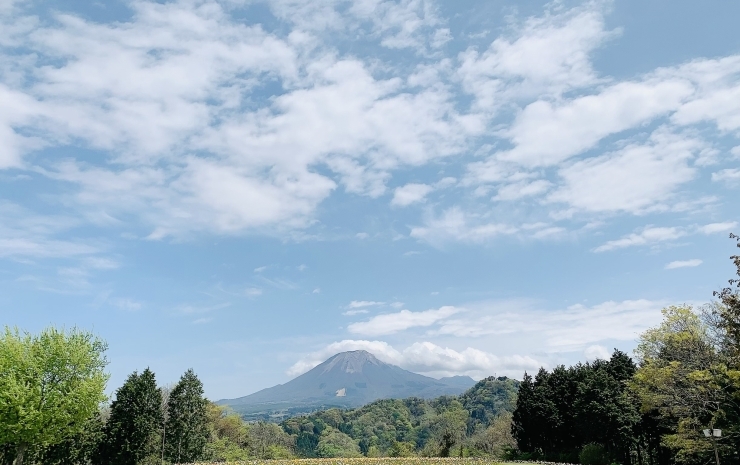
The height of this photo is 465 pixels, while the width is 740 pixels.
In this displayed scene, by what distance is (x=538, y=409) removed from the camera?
147 feet

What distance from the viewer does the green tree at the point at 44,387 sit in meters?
25.2

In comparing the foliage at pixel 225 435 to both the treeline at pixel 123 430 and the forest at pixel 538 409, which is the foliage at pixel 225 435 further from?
the treeline at pixel 123 430

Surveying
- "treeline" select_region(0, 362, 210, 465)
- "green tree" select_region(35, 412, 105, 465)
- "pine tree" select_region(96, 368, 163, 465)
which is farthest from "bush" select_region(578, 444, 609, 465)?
"green tree" select_region(35, 412, 105, 465)

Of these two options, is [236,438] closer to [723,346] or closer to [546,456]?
[546,456]

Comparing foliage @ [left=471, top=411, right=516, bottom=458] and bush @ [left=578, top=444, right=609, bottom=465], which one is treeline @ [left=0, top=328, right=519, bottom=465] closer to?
foliage @ [left=471, top=411, right=516, bottom=458]

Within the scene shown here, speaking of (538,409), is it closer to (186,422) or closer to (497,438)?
(497,438)

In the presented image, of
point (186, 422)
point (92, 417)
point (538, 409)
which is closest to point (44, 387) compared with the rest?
point (92, 417)

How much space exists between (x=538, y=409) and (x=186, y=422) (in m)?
30.2

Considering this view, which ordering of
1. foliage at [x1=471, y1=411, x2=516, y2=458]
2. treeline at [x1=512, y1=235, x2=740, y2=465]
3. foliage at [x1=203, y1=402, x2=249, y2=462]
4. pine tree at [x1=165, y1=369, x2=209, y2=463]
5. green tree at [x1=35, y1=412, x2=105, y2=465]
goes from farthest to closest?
foliage at [x1=471, y1=411, x2=516, y2=458], foliage at [x1=203, y1=402, x2=249, y2=462], pine tree at [x1=165, y1=369, x2=209, y2=463], green tree at [x1=35, y1=412, x2=105, y2=465], treeline at [x1=512, y1=235, x2=740, y2=465]

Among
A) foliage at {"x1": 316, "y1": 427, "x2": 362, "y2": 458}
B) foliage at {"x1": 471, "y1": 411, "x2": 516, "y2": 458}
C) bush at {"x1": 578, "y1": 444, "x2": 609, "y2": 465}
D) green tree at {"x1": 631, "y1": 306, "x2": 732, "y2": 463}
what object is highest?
green tree at {"x1": 631, "y1": 306, "x2": 732, "y2": 463}

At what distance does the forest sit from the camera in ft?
80.6

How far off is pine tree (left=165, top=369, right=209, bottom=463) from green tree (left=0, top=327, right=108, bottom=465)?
10.4 meters

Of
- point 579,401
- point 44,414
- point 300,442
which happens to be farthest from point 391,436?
point 44,414

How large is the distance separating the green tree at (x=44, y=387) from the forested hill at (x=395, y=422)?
56399mm
